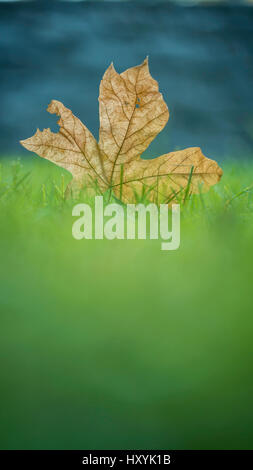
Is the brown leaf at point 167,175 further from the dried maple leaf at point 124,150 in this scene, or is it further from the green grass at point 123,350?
the green grass at point 123,350

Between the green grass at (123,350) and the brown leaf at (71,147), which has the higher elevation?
the brown leaf at (71,147)

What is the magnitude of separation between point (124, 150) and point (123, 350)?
1.31ft

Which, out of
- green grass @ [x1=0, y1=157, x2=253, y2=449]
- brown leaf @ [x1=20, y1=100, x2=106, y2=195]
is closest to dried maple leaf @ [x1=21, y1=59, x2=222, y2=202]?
brown leaf @ [x1=20, y1=100, x2=106, y2=195]

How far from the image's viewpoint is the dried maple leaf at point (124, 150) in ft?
1.76

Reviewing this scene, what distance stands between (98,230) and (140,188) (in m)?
0.25

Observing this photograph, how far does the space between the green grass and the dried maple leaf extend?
0.30 metres

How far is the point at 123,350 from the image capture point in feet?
0.69

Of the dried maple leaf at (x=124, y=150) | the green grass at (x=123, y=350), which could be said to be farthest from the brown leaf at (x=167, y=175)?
the green grass at (x=123, y=350)

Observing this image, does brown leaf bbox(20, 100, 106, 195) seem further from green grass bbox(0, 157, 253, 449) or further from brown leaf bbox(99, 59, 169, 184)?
green grass bbox(0, 157, 253, 449)

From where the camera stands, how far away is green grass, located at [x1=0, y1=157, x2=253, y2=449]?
0.19 metres

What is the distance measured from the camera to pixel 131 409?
0.20 m

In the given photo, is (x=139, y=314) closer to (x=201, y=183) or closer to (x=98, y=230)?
(x=98, y=230)

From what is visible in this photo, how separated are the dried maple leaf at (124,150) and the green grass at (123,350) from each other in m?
0.30

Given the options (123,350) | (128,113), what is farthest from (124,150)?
(123,350)
